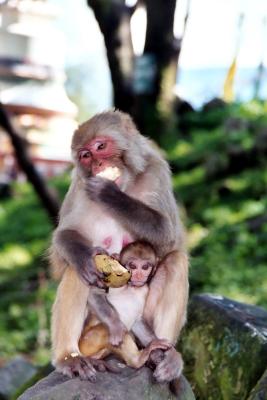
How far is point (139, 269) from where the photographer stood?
159 inches

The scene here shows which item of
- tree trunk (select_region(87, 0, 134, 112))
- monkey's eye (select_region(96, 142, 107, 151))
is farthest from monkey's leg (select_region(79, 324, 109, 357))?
tree trunk (select_region(87, 0, 134, 112))

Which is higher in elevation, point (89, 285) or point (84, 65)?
point (89, 285)

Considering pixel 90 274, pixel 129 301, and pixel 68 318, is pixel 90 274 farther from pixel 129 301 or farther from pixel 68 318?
pixel 129 301

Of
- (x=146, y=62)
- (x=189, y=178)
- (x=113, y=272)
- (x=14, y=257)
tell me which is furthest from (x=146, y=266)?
(x=146, y=62)

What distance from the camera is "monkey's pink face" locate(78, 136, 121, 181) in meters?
4.09

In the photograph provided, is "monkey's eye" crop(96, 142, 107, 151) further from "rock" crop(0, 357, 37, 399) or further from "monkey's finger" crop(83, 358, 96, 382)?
"rock" crop(0, 357, 37, 399)

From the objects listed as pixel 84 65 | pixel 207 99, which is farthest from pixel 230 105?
pixel 84 65

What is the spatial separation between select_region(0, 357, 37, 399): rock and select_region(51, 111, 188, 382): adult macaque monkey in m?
2.08

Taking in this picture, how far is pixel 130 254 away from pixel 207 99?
404 inches

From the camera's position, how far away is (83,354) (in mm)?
4047

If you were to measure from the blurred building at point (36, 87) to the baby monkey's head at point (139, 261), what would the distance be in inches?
403

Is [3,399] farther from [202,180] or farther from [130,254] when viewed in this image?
[202,180]

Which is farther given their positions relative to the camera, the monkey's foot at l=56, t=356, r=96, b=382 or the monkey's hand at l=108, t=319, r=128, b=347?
the monkey's hand at l=108, t=319, r=128, b=347

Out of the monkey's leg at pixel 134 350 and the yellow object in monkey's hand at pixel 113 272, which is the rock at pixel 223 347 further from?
the yellow object in monkey's hand at pixel 113 272
